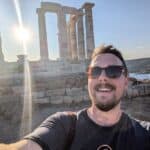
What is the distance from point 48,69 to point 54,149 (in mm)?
18500

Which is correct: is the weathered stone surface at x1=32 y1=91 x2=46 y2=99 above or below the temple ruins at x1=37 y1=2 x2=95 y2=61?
below

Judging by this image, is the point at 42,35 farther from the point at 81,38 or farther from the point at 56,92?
the point at 56,92

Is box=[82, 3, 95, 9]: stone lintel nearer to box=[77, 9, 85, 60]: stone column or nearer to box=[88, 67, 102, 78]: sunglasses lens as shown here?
box=[77, 9, 85, 60]: stone column

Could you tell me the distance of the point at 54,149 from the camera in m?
1.95

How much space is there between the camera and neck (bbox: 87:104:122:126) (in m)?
2.24

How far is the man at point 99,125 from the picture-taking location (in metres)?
1.97

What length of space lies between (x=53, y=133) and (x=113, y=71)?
85cm

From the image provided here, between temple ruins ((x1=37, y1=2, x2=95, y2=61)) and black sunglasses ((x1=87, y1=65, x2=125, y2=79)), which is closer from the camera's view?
black sunglasses ((x1=87, y1=65, x2=125, y2=79))

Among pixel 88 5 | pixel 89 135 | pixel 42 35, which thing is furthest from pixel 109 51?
pixel 42 35

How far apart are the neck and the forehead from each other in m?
0.43

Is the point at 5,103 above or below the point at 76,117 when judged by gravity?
below

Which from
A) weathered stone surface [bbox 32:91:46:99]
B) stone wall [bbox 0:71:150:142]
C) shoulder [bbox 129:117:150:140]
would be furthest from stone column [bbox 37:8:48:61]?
shoulder [bbox 129:117:150:140]

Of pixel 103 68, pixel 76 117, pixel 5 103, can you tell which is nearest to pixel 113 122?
pixel 76 117

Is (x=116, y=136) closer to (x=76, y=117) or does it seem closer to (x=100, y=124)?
(x=100, y=124)
